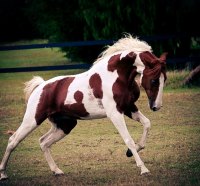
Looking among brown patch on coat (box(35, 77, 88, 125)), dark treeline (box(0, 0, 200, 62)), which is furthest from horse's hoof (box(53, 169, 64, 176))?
dark treeline (box(0, 0, 200, 62))

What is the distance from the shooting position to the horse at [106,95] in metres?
7.89

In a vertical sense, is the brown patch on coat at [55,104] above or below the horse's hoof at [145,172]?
above

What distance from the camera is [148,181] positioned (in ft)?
24.4

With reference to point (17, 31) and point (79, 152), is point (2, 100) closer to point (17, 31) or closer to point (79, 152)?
point (79, 152)

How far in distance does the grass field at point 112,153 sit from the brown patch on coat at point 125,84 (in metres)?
0.87

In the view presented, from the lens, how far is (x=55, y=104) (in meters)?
8.45

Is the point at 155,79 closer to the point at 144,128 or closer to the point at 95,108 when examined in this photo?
the point at 144,128

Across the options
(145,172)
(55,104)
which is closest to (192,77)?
(55,104)

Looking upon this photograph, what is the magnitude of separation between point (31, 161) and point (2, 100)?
8302 mm

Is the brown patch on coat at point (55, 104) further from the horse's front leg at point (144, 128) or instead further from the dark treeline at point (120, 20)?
the dark treeline at point (120, 20)

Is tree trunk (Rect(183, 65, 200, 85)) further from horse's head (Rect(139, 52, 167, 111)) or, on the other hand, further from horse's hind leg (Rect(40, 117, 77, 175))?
horse's head (Rect(139, 52, 167, 111))

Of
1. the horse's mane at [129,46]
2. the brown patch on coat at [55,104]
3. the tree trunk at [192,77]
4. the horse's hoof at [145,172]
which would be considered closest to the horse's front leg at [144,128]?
the horse's hoof at [145,172]

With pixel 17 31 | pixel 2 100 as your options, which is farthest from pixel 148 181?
pixel 17 31

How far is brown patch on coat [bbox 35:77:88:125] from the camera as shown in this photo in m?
8.34
